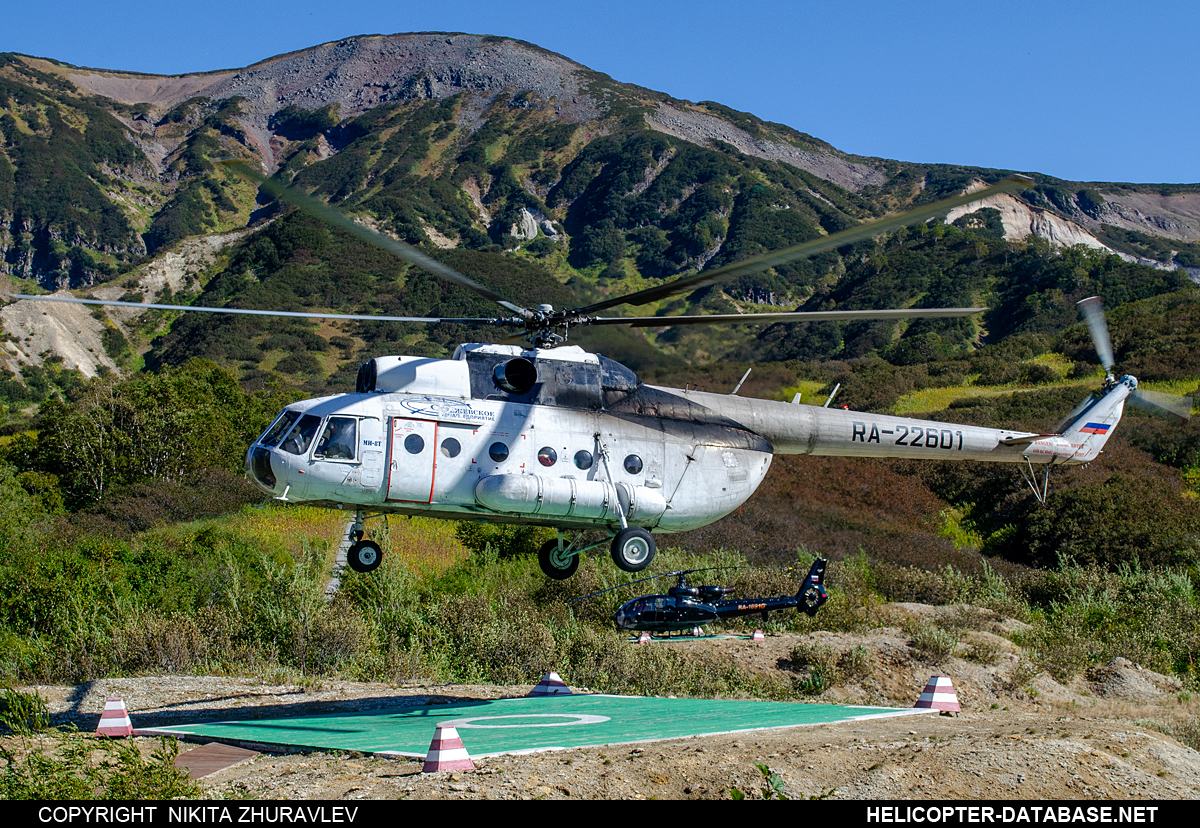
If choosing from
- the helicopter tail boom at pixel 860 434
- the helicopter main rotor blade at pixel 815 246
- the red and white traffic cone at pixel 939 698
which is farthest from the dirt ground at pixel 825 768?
the helicopter main rotor blade at pixel 815 246

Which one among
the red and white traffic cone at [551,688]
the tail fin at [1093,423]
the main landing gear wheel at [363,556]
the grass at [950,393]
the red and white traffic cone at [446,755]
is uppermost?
the grass at [950,393]

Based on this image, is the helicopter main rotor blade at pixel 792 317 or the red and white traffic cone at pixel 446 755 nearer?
the red and white traffic cone at pixel 446 755

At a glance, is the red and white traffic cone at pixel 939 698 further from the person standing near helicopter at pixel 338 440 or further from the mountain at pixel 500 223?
the person standing near helicopter at pixel 338 440

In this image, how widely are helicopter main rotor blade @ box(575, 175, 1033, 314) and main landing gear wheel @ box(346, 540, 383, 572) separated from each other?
155 inches

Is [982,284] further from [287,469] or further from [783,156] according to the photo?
[783,156]

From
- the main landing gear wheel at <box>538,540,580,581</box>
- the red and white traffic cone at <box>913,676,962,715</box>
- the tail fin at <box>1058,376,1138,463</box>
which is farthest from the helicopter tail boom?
the red and white traffic cone at <box>913,676,962,715</box>

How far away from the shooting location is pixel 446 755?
742cm

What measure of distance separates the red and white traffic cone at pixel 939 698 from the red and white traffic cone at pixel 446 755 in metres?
7.14

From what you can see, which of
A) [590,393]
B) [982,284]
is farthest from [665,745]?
[982,284]

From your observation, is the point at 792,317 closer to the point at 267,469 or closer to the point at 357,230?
the point at 357,230

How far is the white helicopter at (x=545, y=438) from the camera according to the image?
11.0m

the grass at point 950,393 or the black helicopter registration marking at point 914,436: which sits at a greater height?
the grass at point 950,393

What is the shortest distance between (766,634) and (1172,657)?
28.0 ft

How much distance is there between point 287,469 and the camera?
10.9 meters
